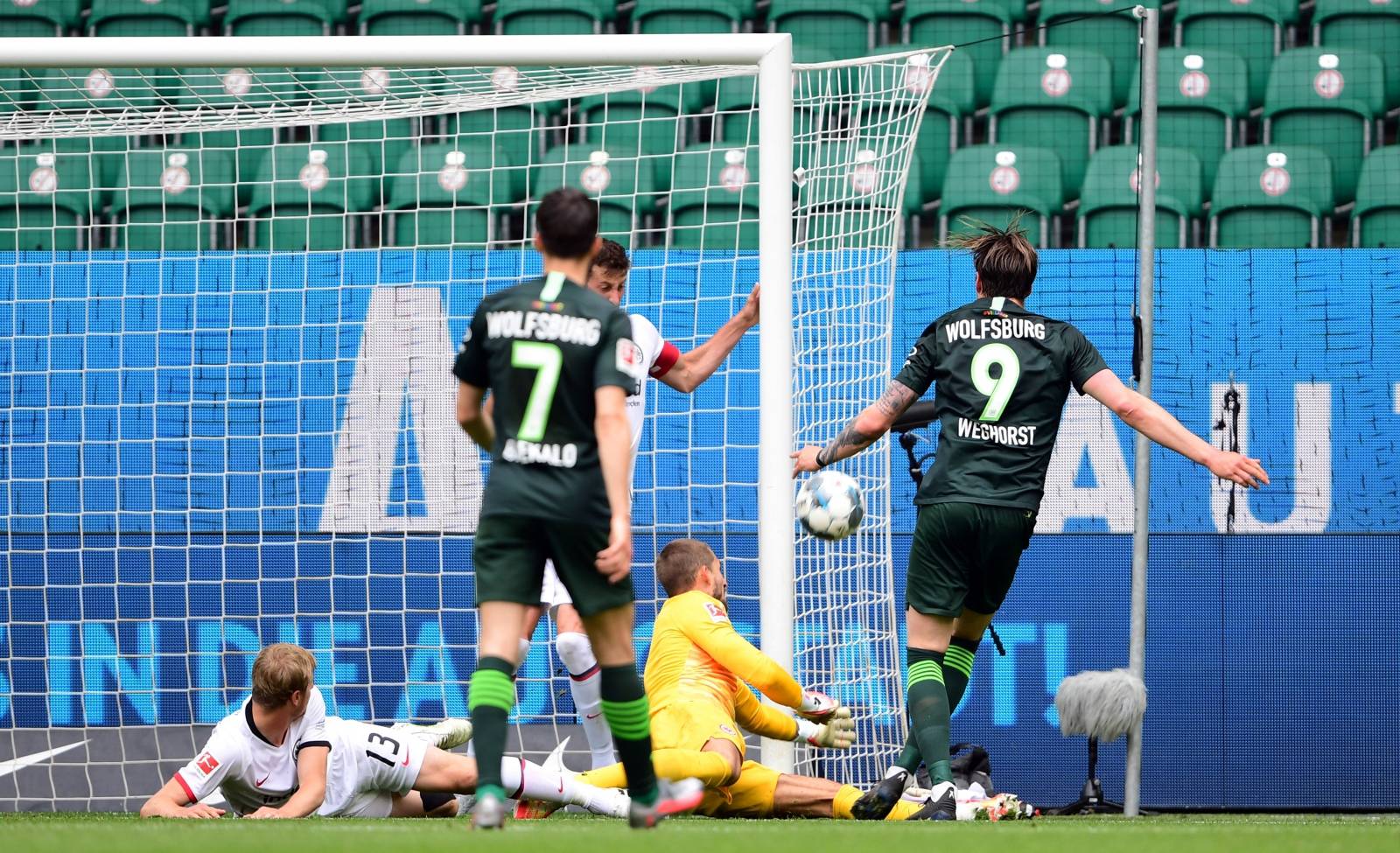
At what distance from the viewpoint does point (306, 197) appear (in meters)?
8.66

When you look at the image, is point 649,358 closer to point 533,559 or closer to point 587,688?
point 587,688

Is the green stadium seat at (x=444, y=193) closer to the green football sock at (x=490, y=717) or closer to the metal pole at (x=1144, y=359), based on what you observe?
the metal pole at (x=1144, y=359)

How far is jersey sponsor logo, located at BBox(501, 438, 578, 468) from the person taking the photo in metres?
3.75

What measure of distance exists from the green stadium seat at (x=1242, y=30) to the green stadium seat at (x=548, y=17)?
150 inches

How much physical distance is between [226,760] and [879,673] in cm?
282

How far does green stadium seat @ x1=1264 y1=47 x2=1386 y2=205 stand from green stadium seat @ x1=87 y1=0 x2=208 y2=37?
683 cm

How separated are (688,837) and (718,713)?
5.57ft

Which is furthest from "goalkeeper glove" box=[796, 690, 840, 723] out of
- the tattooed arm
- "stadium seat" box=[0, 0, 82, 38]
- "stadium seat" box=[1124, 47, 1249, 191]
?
"stadium seat" box=[0, 0, 82, 38]

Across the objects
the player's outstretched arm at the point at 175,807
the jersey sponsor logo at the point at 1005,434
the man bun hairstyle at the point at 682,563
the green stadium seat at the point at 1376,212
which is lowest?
the player's outstretched arm at the point at 175,807

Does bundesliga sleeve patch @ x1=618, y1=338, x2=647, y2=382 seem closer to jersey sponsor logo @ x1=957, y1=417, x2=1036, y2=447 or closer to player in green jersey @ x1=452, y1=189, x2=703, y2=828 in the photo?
player in green jersey @ x1=452, y1=189, x2=703, y2=828

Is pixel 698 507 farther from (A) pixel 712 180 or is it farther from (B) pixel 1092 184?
(B) pixel 1092 184

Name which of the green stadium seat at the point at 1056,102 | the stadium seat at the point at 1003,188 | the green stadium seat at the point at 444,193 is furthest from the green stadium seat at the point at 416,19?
the green stadium seat at the point at 1056,102

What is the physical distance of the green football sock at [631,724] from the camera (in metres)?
3.79

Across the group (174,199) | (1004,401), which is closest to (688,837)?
(1004,401)
